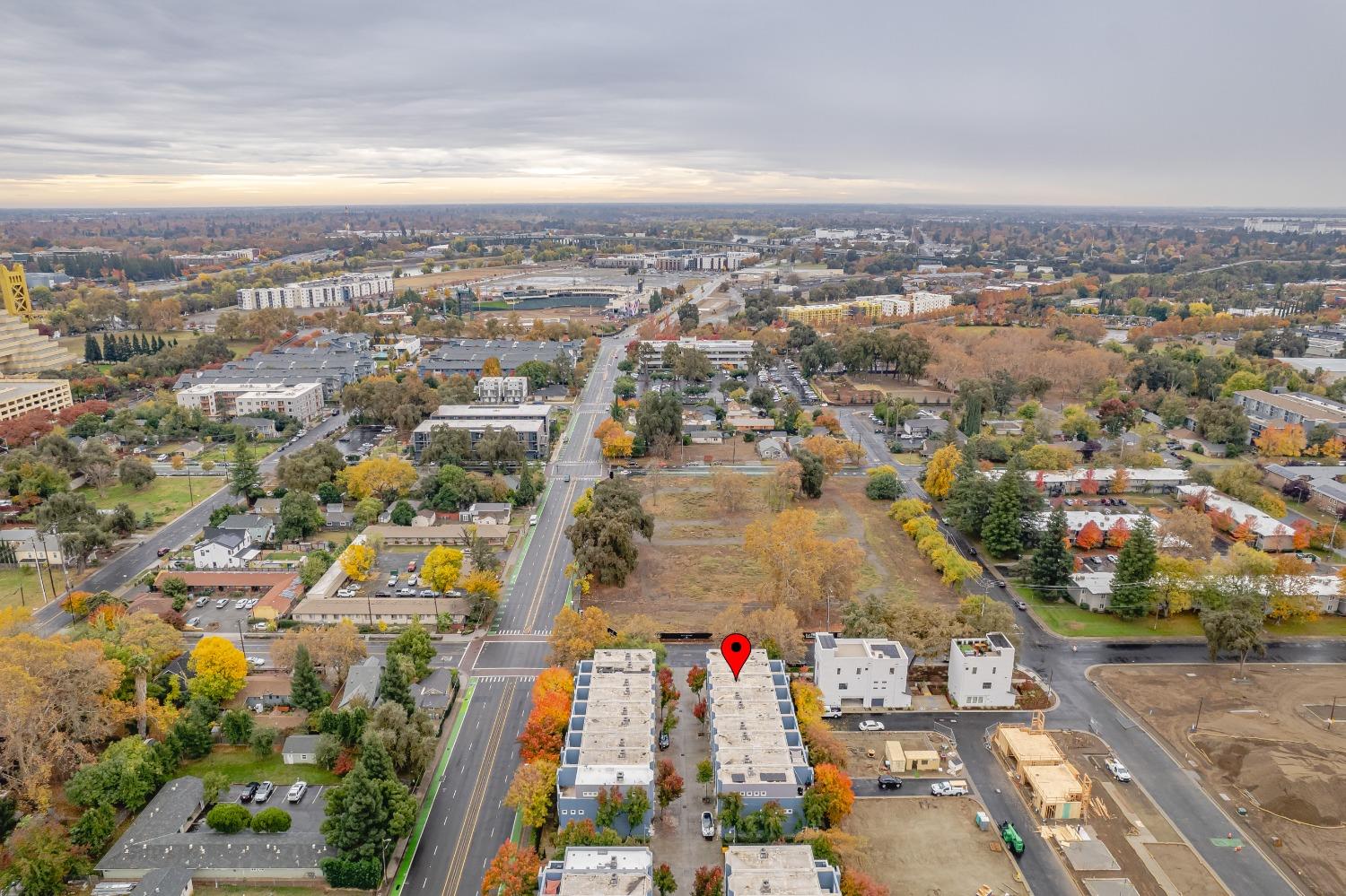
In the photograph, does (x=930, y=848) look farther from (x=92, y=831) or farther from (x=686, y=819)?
(x=92, y=831)

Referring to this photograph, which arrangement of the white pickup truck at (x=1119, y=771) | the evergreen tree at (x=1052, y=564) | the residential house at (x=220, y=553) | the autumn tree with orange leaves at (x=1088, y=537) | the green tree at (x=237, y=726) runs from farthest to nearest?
the autumn tree with orange leaves at (x=1088, y=537) < the residential house at (x=220, y=553) < the evergreen tree at (x=1052, y=564) < the green tree at (x=237, y=726) < the white pickup truck at (x=1119, y=771)

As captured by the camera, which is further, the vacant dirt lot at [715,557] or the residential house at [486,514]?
the residential house at [486,514]

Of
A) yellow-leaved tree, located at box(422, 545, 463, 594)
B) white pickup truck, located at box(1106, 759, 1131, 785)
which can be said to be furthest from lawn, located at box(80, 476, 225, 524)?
white pickup truck, located at box(1106, 759, 1131, 785)

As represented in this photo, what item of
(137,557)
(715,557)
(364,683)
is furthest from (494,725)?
(137,557)

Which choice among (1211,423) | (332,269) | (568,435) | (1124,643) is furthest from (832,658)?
(332,269)

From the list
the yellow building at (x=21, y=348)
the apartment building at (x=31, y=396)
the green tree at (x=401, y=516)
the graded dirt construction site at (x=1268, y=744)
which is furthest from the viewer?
the yellow building at (x=21, y=348)

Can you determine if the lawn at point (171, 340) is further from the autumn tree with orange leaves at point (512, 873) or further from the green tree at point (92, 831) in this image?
the autumn tree with orange leaves at point (512, 873)

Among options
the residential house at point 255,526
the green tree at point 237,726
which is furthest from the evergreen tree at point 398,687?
the residential house at point 255,526
